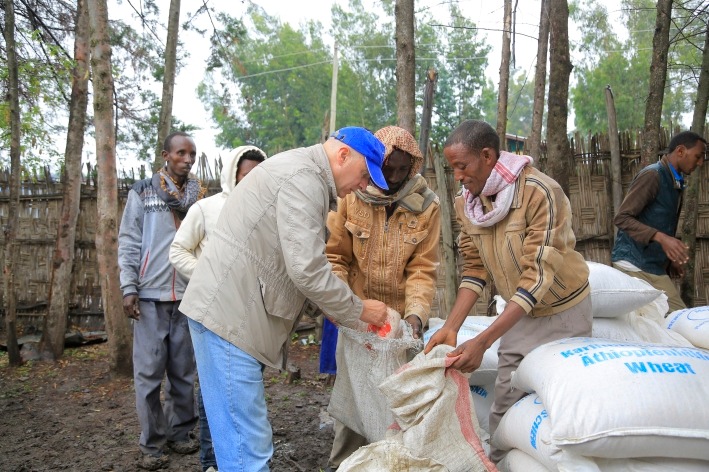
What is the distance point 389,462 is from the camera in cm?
242

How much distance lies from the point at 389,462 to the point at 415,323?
79 cm

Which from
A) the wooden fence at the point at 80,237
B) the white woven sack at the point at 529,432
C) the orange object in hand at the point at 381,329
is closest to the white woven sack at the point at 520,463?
the white woven sack at the point at 529,432

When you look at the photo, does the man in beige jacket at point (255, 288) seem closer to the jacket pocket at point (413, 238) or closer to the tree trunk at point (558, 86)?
the jacket pocket at point (413, 238)

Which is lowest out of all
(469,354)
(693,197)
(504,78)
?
(469,354)

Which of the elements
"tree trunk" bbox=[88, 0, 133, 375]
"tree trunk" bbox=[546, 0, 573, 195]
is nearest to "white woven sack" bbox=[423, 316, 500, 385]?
"tree trunk" bbox=[546, 0, 573, 195]

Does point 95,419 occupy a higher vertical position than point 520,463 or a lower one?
lower

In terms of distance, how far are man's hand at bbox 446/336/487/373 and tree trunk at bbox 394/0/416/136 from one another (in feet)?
7.96

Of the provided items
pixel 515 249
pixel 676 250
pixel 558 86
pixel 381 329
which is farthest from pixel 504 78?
pixel 381 329

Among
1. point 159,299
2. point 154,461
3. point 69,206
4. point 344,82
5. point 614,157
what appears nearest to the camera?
point 154,461

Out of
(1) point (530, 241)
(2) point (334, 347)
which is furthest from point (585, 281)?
(2) point (334, 347)

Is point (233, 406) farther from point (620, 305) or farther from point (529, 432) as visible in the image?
point (620, 305)

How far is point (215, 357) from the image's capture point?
245 centimetres

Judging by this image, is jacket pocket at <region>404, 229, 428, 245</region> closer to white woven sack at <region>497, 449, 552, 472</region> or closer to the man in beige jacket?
the man in beige jacket

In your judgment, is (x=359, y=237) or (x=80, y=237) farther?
(x=80, y=237)
